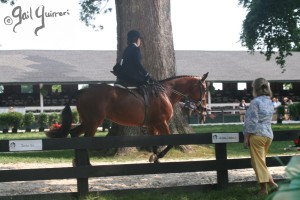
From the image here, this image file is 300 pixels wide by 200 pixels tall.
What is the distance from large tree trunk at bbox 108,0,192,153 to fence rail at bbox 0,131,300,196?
6.23 metres

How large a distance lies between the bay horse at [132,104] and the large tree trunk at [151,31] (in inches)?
161

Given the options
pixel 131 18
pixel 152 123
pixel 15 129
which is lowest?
pixel 15 129

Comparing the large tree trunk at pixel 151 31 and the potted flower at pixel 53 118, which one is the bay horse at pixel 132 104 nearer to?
the large tree trunk at pixel 151 31

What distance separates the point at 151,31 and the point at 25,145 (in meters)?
7.53

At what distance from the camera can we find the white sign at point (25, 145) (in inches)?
252

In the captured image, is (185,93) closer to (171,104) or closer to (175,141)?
(171,104)

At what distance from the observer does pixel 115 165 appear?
22.7ft

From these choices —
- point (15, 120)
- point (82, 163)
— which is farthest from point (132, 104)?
point (15, 120)

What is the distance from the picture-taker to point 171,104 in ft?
30.4

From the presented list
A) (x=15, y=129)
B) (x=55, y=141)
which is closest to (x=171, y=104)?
(x=55, y=141)

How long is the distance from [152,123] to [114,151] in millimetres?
4789

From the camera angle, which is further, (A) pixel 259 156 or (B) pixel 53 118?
(B) pixel 53 118

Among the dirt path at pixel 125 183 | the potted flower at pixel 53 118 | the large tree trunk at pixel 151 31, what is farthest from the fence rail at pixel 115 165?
the potted flower at pixel 53 118

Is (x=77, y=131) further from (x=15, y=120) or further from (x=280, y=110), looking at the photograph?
(x=280, y=110)
